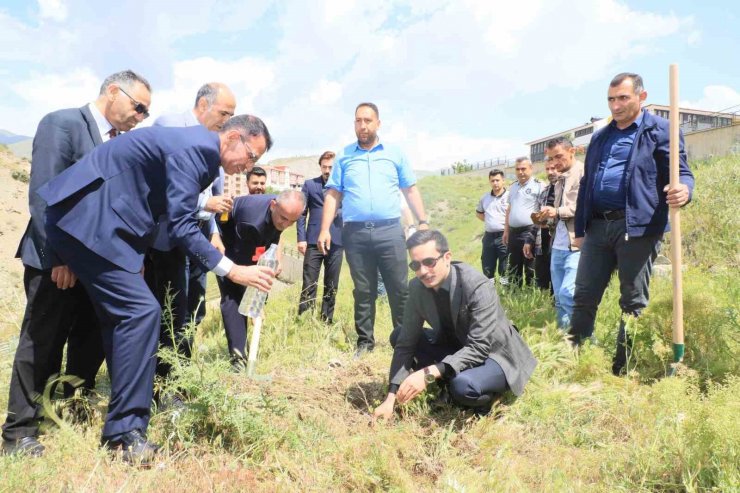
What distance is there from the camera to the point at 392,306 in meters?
4.59

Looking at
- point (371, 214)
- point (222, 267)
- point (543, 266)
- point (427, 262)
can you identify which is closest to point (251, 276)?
point (222, 267)

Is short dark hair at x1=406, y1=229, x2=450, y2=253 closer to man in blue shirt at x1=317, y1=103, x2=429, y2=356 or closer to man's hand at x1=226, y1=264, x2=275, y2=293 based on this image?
man's hand at x1=226, y1=264, x2=275, y2=293

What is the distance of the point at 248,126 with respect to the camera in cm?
279

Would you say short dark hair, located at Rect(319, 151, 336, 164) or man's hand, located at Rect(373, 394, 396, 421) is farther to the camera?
short dark hair, located at Rect(319, 151, 336, 164)

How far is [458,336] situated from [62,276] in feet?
7.44

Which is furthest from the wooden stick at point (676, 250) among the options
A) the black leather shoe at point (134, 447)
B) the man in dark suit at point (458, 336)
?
the black leather shoe at point (134, 447)

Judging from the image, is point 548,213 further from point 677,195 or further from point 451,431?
point 451,431

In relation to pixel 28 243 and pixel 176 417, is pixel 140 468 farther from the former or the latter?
pixel 28 243

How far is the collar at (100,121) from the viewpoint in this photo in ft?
9.77

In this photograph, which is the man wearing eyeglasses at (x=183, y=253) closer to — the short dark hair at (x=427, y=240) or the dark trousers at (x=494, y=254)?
the short dark hair at (x=427, y=240)

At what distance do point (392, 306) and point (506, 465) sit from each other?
214cm

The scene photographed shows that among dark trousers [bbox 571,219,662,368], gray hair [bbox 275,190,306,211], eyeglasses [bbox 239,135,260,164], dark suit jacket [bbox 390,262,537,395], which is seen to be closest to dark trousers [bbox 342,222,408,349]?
gray hair [bbox 275,190,306,211]

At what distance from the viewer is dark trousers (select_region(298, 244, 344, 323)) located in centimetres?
559

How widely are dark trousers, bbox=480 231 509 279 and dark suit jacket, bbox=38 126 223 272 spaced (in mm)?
4731
